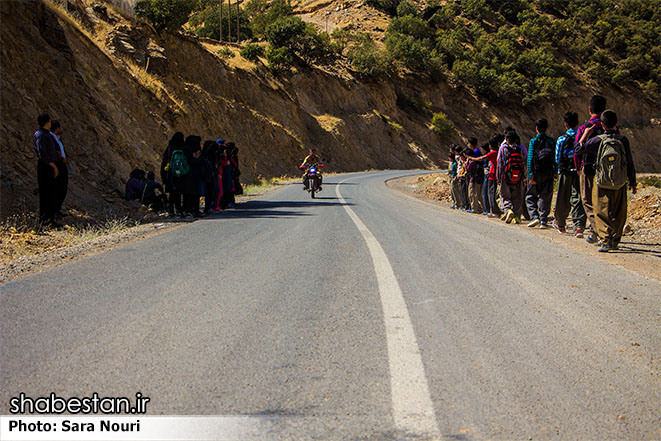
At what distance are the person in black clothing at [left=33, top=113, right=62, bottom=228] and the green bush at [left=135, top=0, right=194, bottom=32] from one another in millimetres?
32061

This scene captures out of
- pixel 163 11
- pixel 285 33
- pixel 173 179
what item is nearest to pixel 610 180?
pixel 173 179

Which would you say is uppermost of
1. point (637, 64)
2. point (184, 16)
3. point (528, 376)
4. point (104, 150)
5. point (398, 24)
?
point (398, 24)

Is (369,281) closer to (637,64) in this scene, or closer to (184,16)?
(184,16)

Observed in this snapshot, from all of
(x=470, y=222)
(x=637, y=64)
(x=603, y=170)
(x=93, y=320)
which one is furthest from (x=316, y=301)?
(x=637, y=64)

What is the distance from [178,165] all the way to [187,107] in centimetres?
2407

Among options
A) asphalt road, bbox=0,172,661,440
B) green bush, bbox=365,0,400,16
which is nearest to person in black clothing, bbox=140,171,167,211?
asphalt road, bbox=0,172,661,440

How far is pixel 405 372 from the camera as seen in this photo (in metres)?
3.24

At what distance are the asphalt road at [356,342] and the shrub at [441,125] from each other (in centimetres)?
6113

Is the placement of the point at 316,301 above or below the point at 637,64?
below

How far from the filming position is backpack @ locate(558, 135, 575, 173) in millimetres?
9953

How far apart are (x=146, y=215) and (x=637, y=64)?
87352 mm

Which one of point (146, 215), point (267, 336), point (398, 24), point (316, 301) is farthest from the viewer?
point (398, 24)

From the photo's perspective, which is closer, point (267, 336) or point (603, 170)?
point (267, 336)

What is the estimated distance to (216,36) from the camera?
71.5 meters
